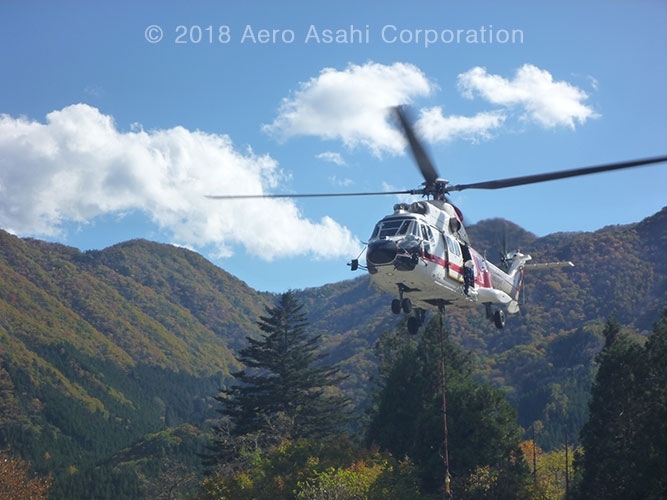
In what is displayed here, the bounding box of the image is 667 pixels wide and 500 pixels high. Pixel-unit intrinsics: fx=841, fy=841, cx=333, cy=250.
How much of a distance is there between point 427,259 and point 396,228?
1528 millimetres

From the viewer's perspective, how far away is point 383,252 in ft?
92.4

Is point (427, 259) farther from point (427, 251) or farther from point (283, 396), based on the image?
point (283, 396)

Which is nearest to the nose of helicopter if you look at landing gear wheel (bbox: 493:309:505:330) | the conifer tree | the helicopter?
the helicopter

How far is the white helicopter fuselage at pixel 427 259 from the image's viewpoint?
93.4 feet

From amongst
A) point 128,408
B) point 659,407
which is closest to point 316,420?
point 659,407

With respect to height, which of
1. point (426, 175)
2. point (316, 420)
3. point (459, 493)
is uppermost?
point (426, 175)

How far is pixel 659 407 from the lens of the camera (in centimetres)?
4144

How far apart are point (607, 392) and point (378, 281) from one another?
25589mm

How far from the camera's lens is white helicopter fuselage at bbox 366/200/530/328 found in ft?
93.4

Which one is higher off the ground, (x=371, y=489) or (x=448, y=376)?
(x=448, y=376)

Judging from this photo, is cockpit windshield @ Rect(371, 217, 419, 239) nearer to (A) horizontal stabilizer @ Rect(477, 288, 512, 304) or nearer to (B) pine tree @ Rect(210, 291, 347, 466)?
(A) horizontal stabilizer @ Rect(477, 288, 512, 304)

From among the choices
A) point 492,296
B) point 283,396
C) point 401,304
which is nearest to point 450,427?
point 283,396

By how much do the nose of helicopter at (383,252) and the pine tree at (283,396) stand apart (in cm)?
3969

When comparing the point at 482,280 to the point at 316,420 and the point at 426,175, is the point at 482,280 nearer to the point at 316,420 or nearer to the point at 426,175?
the point at 426,175
